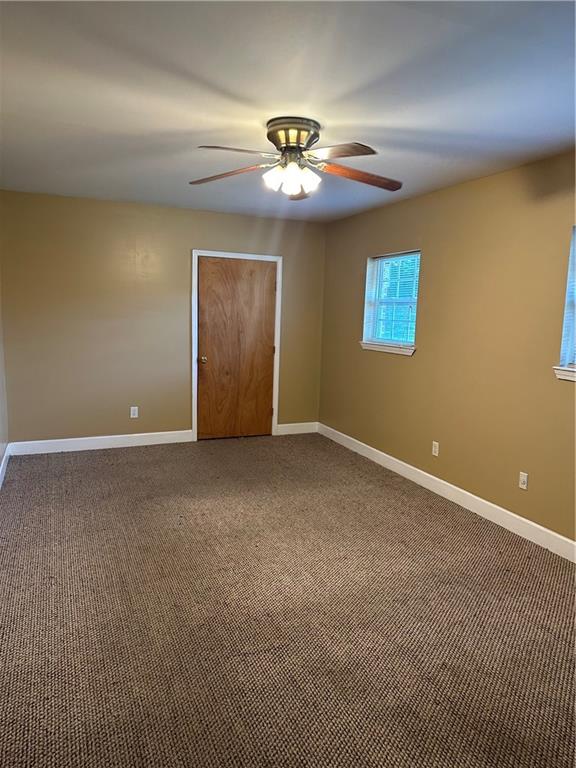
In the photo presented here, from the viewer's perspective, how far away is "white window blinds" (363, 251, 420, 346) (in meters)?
4.37

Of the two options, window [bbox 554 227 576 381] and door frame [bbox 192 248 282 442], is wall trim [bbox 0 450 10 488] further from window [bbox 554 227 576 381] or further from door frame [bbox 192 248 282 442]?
window [bbox 554 227 576 381]

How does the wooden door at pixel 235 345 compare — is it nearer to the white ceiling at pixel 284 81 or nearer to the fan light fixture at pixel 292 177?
the white ceiling at pixel 284 81

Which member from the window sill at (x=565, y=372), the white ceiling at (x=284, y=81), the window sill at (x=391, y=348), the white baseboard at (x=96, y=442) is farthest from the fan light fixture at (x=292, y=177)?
the white baseboard at (x=96, y=442)

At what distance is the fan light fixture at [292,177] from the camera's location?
8.38ft

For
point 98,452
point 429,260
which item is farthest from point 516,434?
point 98,452

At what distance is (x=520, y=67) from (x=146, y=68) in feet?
4.89

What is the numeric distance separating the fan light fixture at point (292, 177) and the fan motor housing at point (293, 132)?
0.10 metres

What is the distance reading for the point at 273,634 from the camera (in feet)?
7.23

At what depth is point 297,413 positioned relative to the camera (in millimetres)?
5797

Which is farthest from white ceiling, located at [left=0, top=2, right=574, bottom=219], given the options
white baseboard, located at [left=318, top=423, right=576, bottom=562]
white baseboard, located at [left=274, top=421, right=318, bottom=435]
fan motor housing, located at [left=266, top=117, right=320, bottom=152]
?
white baseboard, located at [left=274, top=421, right=318, bottom=435]

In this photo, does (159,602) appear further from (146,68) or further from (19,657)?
(146,68)

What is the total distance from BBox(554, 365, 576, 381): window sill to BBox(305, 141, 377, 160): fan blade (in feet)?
5.64

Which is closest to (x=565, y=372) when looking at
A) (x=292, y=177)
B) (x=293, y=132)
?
(x=292, y=177)

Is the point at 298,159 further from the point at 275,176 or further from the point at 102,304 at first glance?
the point at 102,304
